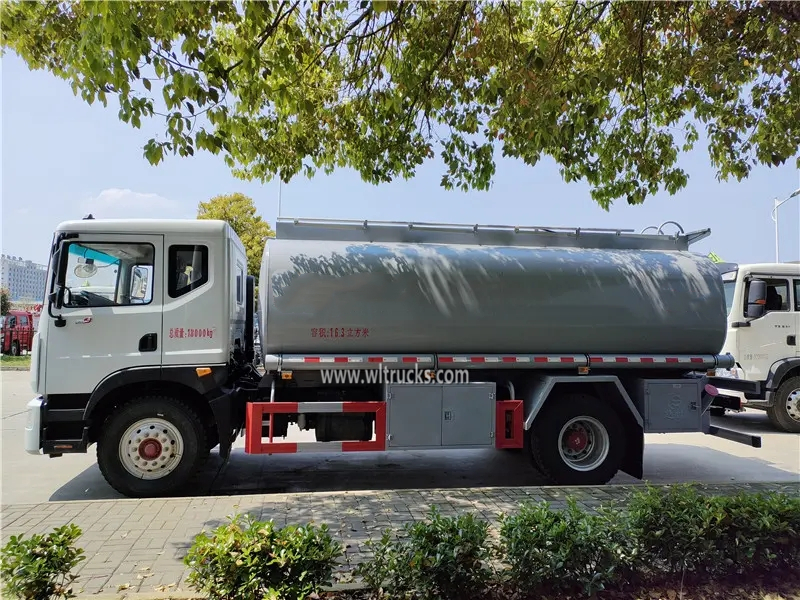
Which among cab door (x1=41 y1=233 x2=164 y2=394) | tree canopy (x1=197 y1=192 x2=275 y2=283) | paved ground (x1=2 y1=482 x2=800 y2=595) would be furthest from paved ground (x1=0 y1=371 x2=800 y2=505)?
tree canopy (x1=197 y1=192 x2=275 y2=283)

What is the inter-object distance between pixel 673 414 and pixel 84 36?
7.06 meters

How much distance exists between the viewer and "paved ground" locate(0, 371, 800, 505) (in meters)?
6.14

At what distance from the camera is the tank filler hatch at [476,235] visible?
20.5 feet

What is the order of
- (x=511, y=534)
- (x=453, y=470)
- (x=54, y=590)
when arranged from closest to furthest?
(x=54, y=590) < (x=511, y=534) < (x=453, y=470)

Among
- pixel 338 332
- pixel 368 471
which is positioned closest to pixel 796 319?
pixel 368 471

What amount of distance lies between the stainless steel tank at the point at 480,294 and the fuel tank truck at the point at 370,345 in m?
0.02

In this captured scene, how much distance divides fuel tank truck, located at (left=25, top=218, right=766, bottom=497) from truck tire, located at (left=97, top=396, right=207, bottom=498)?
18 mm

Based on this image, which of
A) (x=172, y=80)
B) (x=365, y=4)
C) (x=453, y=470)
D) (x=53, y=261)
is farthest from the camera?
(x=453, y=470)

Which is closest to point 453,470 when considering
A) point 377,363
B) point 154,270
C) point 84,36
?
point 377,363

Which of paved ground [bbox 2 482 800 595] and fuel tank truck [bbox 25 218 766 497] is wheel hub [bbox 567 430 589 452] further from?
paved ground [bbox 2 482 800 595]

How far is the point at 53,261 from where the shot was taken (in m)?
5.44

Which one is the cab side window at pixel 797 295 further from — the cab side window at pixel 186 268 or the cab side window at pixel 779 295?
the cab side window at pixel 186 268

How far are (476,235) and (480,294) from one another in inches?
35.3

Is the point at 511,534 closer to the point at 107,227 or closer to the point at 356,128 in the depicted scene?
the point at 107,227
